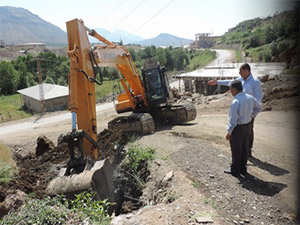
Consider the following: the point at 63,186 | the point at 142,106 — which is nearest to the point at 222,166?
the point at 63,186

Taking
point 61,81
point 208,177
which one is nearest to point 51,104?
point 61,81

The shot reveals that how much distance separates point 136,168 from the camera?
22.3 feet

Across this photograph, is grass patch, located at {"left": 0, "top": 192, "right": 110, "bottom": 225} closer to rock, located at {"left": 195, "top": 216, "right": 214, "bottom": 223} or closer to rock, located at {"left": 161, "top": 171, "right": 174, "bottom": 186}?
rock, located at {"left": 195, "top": 216, "right": 214, "bottom": 223}

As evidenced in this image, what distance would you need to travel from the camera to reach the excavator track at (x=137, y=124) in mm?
9109

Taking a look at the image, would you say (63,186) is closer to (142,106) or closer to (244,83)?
(244,83)

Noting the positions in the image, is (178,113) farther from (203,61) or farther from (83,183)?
(203,61)

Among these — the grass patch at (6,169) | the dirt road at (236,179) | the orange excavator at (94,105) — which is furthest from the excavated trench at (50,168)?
the dirt road at (236,179)

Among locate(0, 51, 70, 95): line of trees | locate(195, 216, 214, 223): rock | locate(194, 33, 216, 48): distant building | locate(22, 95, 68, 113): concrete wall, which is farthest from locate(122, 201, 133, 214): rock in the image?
locate(194, 33, 216, 48): distant building

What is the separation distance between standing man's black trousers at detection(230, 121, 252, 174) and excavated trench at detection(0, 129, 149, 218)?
2.27 meters

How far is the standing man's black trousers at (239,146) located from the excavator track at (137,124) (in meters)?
4.55

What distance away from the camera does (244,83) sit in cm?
553

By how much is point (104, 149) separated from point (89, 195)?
15.3 ft

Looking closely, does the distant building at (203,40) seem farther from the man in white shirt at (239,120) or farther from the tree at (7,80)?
the man in white shirt at (239,120)

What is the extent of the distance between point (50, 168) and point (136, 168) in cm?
299
